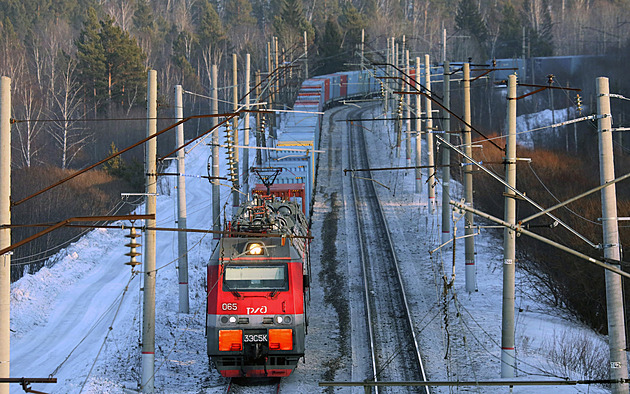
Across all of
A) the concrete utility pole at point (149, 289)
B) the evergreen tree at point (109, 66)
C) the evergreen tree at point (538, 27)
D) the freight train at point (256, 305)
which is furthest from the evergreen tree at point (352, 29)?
the freight train at point (256, 305)

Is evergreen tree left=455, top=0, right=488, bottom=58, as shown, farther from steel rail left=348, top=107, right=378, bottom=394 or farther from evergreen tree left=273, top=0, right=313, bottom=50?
steel rail left=348, top=107, right=378, bottom=394

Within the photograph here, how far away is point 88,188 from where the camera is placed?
5022cm

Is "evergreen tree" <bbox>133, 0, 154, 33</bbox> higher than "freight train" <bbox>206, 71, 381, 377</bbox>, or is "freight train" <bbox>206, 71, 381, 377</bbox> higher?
"evergreen tree" <bbox>133, 0, 154, 33</bbox>

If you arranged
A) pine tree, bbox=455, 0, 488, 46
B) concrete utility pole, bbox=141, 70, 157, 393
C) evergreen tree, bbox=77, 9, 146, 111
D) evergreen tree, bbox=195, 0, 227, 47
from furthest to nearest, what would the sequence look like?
pine tree, bbox=455, 0, 488, 46 → evergreen tree, bbox=195, 0, 227, 47 → evergreen tree, bbox=77, 9, 146, 111 → concrete utility pole, bbox=141, 70, 157, 393

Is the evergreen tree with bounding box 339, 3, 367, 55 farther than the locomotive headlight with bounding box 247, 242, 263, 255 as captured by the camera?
Yes

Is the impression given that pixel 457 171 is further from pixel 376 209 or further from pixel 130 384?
pixel 130 384

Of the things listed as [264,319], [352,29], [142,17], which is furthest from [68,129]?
[352,29]

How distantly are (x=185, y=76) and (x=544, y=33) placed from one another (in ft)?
152

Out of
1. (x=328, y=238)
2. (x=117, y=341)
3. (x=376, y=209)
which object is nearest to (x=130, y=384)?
(x=117, y=341)

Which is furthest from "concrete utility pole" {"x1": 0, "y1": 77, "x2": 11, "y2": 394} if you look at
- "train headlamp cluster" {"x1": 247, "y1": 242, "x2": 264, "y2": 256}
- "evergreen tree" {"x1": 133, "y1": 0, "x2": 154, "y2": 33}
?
"evergreen tree" {"x1": 133, "y1": 0, "x2": 154, "y2": 33}

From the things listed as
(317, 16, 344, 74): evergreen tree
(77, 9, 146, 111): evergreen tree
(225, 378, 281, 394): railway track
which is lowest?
(225, 378, 281, 394): railway track

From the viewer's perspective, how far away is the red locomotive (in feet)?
61.9

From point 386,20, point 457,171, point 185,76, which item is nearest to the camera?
point 457,171

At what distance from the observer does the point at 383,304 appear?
91.1 feet
